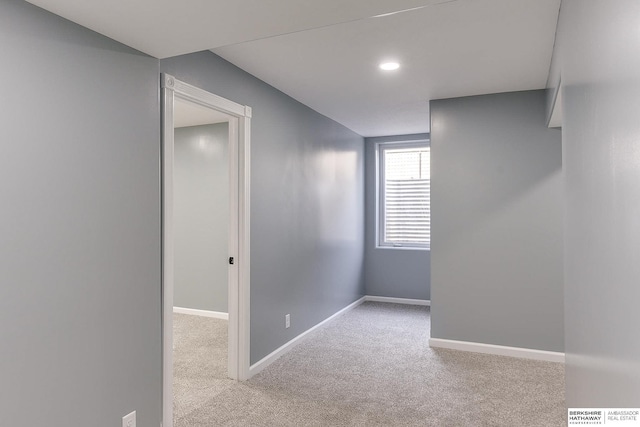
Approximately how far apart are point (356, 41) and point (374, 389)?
8.18ft

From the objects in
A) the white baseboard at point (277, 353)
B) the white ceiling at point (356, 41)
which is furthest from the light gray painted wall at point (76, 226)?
the white baseboard at point (277, 353)

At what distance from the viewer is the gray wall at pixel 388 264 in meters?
5.96

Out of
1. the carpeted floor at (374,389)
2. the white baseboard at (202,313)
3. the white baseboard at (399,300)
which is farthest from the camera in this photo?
the white baseboard at (399,300)

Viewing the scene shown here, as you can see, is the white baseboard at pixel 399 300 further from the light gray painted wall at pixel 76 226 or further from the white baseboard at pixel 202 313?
the light gray painted wall at pixel 76 226

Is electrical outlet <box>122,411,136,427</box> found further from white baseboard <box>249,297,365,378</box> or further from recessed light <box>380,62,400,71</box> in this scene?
recessed light <box>380,62,400,71</box>

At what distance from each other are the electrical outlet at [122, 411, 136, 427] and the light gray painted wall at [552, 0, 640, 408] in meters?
2.02

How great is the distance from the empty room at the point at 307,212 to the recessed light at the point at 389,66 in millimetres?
23

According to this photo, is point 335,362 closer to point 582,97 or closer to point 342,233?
point 342,233

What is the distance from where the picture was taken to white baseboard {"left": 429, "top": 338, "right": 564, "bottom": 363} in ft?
12.2

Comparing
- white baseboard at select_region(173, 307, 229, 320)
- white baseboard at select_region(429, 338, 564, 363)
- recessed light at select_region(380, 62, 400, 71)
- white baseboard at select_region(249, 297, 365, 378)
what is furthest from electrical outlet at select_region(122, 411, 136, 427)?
white baseboard at select_region(173, 307, 229, 320)

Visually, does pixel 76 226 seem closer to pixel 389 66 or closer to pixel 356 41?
pixel 356 41

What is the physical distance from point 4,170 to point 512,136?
150 inches

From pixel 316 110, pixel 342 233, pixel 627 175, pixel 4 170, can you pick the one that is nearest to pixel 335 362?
pixel 342 233

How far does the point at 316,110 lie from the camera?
14.8 ft
